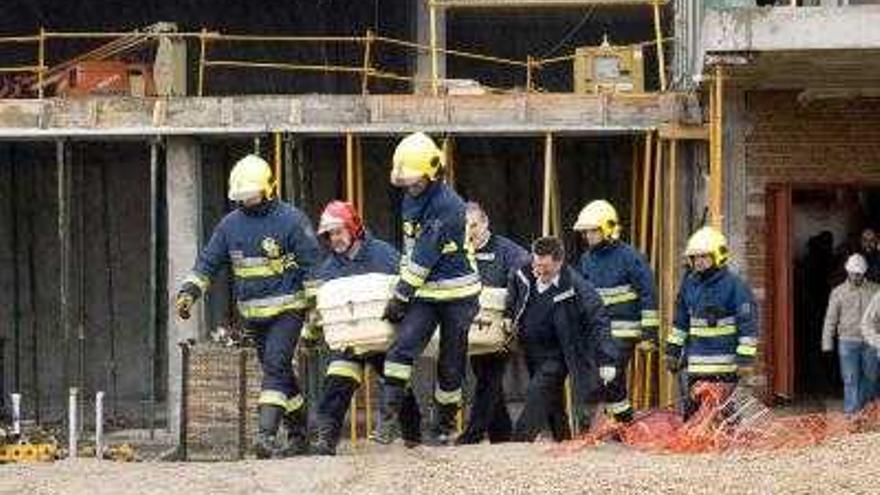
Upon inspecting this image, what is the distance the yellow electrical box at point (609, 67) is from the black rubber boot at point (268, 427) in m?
7.95

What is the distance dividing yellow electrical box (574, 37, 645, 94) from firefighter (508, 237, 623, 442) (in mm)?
6575

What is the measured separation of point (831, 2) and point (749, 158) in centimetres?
176

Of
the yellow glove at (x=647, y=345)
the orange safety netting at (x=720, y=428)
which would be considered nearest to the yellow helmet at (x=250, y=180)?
the orange safety netting at (x=720, y=428)

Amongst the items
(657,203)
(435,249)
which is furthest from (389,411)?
(657,203)

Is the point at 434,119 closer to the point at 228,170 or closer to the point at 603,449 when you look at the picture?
the point at 228,170

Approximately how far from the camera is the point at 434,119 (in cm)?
1902

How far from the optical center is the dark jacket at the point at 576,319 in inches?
521

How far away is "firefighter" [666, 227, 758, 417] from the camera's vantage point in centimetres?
1363

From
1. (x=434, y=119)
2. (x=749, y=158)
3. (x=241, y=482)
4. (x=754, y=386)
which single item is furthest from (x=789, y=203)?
(x=241, y=482)

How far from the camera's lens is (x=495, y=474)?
1048cm

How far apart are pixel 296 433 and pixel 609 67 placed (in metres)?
8.11

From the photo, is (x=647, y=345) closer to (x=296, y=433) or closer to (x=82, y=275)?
(x=296, y=433)

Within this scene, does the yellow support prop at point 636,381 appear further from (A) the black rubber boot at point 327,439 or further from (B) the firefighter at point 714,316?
(A) the black rubber boot at point 327,439

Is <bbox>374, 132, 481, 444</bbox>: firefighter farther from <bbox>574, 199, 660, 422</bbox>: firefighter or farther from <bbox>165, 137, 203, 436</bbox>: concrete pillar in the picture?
<bbox>165, 137, 203, 436</bbox>: concrete pillar
